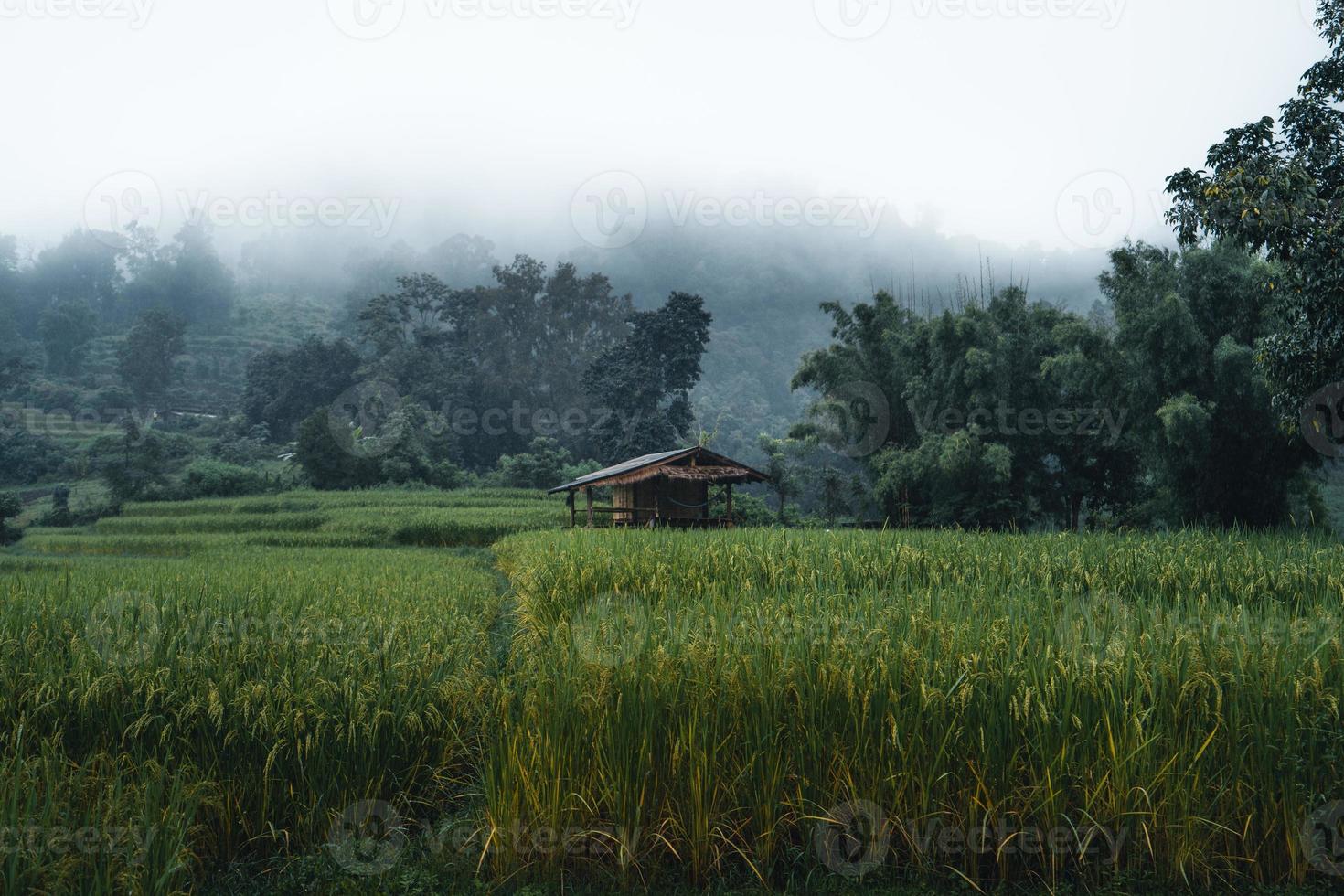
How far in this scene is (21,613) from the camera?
281 inches

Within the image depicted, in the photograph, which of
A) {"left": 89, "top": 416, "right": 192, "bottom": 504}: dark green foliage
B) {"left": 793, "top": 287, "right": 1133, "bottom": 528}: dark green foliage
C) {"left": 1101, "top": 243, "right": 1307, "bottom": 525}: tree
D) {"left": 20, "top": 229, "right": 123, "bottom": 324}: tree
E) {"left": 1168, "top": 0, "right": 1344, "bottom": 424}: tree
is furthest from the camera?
{"left": 20, "top": 229, "right": 123, "bottom": 324}: tree

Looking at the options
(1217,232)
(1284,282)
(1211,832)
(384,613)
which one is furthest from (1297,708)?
(1284,282)

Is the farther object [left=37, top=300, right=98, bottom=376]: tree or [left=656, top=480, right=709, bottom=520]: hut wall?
[left=37, top=300, right=98, bottom=376]: tree

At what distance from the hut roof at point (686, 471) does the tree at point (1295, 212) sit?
12399 millimetres

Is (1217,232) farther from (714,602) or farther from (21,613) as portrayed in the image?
(21,613)

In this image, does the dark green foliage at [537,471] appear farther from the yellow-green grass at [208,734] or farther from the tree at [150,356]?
the tree at [150,356]

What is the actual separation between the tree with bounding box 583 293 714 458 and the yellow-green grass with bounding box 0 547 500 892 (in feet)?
130

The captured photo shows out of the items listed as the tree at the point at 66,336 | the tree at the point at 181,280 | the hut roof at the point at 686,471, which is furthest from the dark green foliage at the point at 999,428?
the tree at the point at 181,280

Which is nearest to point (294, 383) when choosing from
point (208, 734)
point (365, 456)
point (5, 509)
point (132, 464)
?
point (365, 456)

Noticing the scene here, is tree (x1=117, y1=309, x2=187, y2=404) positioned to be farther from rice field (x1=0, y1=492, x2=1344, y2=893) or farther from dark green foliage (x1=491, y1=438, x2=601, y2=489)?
rice field (x1=0, y1=492, x2=1344, y2=893)

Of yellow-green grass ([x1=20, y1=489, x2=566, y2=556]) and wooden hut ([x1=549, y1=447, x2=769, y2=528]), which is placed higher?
wooden hut ([x1=549, y1=447, x2=769, y2=528])

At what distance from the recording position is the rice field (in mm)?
3865

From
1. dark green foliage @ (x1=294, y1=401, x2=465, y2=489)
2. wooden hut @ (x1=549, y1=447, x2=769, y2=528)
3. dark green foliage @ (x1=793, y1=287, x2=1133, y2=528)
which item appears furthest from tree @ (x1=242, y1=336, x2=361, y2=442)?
dark green foliage @ (x1=793, y1=287, x2=1133, y2=528)

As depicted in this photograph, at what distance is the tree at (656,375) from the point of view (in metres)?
46.6
